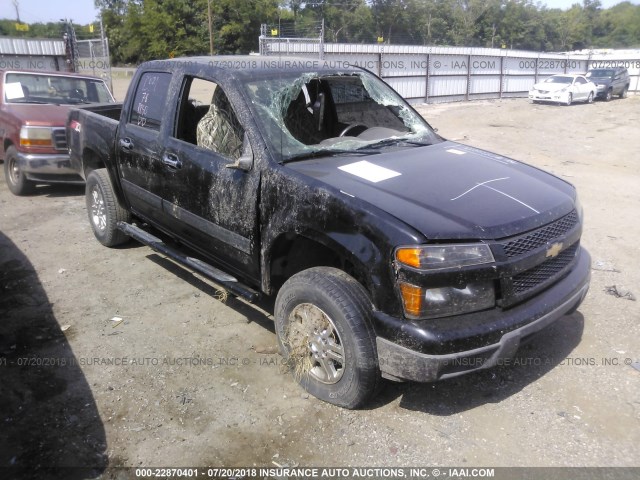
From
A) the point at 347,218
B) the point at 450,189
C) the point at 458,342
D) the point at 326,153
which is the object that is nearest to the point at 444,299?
the point at 458,342

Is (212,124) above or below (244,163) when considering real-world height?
above

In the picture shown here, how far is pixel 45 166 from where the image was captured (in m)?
7.31

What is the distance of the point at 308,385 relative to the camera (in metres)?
3.30

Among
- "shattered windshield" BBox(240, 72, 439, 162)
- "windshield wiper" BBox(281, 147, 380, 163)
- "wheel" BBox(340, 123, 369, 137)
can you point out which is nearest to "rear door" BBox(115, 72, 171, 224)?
"shattered windshield" BBox(240, 72, 439, 162)

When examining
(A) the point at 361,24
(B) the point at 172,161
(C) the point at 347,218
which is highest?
(A) the point at 361,24

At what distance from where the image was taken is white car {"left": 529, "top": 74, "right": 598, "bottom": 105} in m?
24.4

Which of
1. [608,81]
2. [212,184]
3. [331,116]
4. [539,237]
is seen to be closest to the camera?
[539,237]

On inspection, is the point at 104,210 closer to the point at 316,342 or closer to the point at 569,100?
the point at 316,342

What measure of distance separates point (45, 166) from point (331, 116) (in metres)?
4.71

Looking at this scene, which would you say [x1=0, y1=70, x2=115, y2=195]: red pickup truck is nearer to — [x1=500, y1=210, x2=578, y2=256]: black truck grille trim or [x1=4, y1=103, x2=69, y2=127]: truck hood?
[x1=4, y1=103, x2=69, y2=127]: truck hood

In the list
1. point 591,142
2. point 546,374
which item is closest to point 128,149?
point 546,374

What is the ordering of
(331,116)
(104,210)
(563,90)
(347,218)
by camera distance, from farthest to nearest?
(563,90)
(104,210)
(331,116)
(347,218)

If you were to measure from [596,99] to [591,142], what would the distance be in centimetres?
1579

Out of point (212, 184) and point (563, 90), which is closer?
point (212, 184)
